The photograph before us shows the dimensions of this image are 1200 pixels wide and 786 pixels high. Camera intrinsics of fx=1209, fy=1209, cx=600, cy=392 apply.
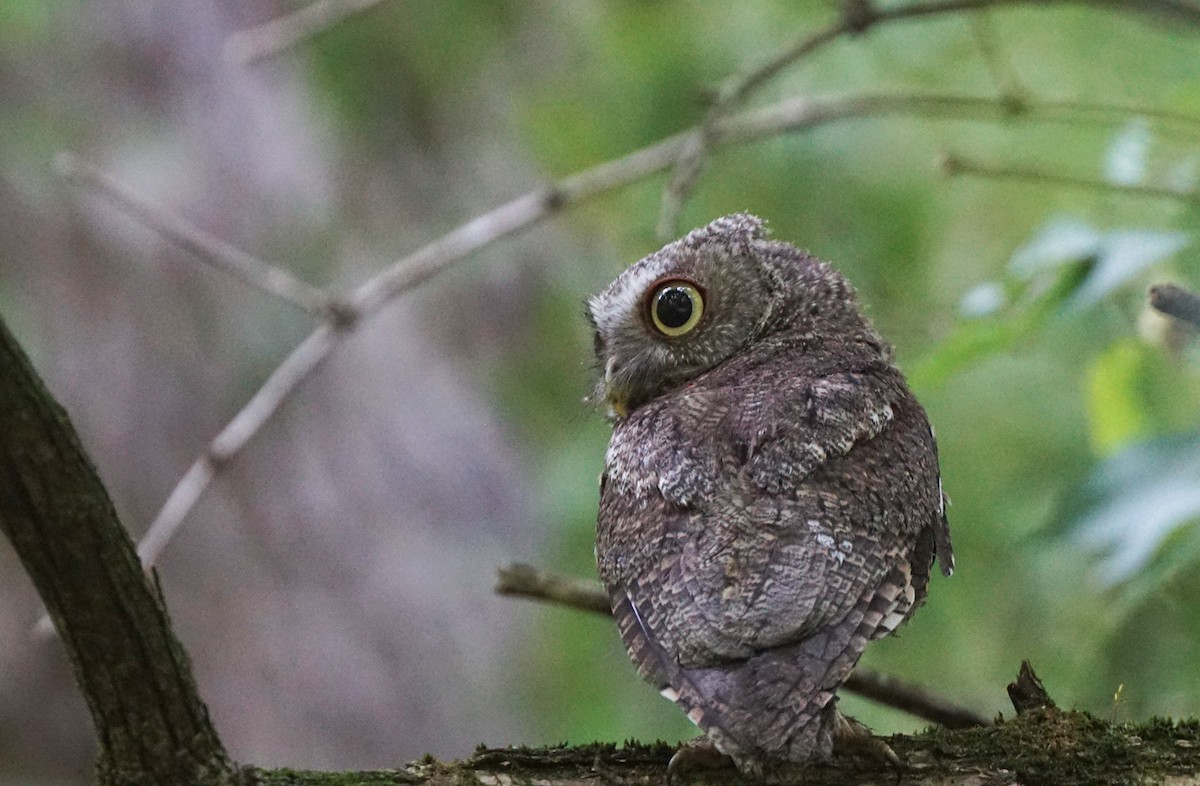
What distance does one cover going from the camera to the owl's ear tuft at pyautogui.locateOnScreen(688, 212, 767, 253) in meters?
3.26

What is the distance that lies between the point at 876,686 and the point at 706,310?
104 centimetres

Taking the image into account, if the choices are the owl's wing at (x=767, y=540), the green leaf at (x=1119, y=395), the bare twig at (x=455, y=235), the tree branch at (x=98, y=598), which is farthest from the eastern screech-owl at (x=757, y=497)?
the tree branch at (x=98, y=598)

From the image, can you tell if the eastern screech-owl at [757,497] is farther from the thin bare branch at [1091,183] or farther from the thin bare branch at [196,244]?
the thin bare branch at [196,244]

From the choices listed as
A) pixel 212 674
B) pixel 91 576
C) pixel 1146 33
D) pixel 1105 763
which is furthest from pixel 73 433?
pixel 1146 33

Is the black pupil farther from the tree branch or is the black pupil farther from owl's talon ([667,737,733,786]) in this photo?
the tree branch

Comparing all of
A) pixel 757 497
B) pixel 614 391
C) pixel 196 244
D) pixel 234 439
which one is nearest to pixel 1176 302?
pixel 757 497

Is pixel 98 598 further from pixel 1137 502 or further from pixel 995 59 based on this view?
pixel 995 59

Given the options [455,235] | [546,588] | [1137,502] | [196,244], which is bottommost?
[1137,502]

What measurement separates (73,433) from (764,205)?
3.97m

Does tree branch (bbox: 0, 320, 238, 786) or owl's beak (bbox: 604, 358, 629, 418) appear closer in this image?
tree branch (bbox: 0, 320, 238, 786)

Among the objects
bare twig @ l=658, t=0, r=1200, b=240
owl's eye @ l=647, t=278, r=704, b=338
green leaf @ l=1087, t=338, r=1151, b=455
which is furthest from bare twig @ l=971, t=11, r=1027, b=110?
owl's eye @ l=647, t=278, r=704, b=338

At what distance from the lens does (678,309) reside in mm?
3129

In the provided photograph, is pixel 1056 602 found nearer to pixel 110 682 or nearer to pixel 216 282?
pixel 216 282

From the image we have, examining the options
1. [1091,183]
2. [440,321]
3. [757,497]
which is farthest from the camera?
[440,321]
